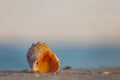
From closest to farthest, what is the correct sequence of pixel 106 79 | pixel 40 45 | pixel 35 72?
pixel 106 79 < pixel 35 72 < pixel 40 45

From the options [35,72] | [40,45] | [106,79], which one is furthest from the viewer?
[40,45]

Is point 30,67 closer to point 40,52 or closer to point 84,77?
point 40,52

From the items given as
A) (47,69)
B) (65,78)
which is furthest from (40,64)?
(65,78)

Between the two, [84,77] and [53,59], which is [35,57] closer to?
[53,59]

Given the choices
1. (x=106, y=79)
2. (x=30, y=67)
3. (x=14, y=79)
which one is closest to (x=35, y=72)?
(x=30, y=67)

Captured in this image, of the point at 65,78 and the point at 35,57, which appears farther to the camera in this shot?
the point at 35,57
